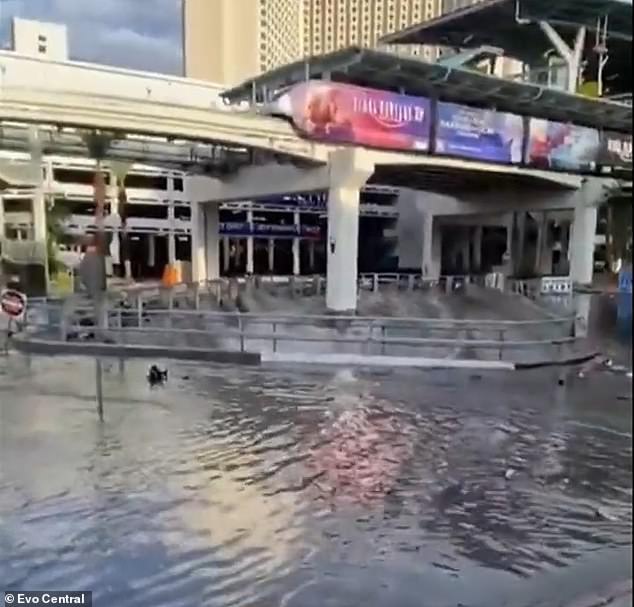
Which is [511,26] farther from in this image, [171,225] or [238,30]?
[238,30]

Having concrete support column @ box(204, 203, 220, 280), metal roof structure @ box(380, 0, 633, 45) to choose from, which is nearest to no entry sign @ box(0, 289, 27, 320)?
concrete support column @ box(204, 203, 220, 280)

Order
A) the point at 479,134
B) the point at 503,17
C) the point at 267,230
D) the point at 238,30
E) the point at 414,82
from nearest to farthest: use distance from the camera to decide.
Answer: the point at 238,30 → the point at 414,82 → the point at 479,134 → the point at 503,17 → the point at 267,230

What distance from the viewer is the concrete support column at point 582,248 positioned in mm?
38603

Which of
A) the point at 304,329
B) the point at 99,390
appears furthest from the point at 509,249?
the point at 99,390

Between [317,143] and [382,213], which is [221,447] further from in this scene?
[382,213]

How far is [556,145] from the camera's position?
3228cm

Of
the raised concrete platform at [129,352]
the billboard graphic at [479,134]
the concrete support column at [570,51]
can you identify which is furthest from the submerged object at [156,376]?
the concrete support column at [570,51]

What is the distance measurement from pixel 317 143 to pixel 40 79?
2158cm

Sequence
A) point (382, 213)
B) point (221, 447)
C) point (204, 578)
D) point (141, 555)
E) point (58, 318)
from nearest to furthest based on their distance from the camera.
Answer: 1. point (204, 578)
2. point (141, 555)
3. point (221, 447)
4. point (58, 318)
5. point (382, 213)

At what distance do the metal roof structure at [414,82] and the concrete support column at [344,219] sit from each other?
2960mm

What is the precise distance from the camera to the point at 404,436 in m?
8.49

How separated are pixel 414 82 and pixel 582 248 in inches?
653

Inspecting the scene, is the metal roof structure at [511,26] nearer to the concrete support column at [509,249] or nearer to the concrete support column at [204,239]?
the concrete support column at [509,249]

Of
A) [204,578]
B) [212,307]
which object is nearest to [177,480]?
[204,578]
